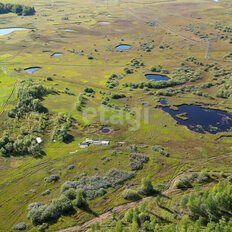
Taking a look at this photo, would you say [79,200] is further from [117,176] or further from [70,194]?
[117,176]

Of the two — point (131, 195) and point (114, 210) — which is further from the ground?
point (131, 195)

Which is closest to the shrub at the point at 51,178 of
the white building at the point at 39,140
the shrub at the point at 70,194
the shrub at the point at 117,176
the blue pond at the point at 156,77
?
the shrub at the point at 70,194

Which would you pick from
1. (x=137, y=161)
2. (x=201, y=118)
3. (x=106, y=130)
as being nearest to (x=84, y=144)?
(x=106, y=130)

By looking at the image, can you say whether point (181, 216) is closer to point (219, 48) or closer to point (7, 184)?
point (7, 184)

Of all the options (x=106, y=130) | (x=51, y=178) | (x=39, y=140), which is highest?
(x=106, y=130)

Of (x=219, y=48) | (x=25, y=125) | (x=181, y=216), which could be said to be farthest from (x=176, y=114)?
(x=219, y=48)

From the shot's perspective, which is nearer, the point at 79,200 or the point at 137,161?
the point at 79,200

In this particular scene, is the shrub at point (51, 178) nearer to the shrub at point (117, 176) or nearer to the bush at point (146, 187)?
the shrub at point (117, 176)
